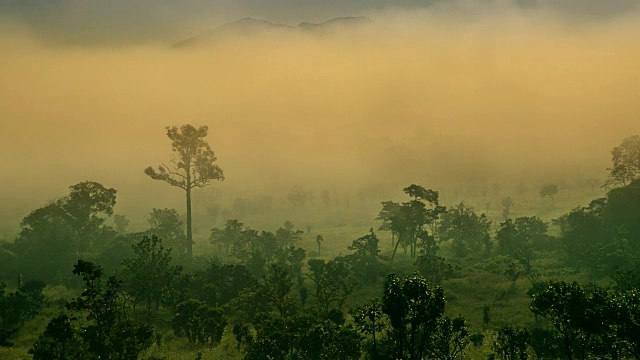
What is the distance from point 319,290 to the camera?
60500mm

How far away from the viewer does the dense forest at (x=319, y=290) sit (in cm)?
3266

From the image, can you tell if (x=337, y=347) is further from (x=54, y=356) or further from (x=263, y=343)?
(x=54, y=356)

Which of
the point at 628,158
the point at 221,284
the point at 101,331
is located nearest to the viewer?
the point at 101,331

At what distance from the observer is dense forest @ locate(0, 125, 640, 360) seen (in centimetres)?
3266

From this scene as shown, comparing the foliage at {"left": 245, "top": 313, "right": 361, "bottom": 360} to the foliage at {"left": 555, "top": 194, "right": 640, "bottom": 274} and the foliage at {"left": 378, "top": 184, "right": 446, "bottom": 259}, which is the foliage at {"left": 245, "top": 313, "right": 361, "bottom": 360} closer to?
the foliage at {"left": 378, "top": 184, "right": 446, "bottom": 259}

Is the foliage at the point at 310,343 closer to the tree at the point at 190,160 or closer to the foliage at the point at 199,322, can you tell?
the foliage at the point at 199,322

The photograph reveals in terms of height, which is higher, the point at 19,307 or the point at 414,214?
the point at 414,214

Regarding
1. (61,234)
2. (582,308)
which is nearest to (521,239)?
(582,308)

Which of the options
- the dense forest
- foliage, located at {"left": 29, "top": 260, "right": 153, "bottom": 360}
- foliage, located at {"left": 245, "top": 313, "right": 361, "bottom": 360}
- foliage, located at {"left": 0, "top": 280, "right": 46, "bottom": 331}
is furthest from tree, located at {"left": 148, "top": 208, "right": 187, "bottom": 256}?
foliage, located at {"left": 29, "top": 260, "right": 153, "bottom": 360}

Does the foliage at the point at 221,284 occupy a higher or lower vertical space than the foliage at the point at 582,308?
lower

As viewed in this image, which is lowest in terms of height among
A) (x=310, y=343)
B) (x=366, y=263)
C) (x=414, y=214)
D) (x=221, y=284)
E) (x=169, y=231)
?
(x=366, y=263)

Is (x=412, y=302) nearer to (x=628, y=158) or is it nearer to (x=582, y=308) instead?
(x=582, y=308)

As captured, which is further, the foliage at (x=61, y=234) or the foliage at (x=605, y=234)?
the foliage at (x=61, y=234)

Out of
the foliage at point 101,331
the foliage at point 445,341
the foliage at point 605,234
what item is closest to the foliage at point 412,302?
the foliage at point 445,341
